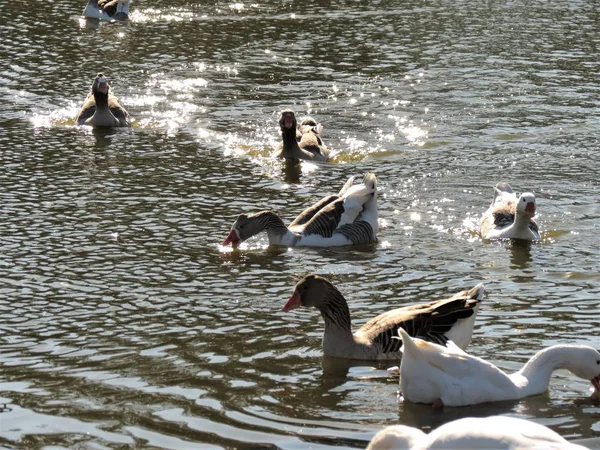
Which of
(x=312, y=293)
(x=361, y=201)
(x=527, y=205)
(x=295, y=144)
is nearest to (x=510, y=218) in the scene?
(x=527, y=205)

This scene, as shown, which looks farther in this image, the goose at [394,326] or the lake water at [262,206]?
the goose at [394,326]

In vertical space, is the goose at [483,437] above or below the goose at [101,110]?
below

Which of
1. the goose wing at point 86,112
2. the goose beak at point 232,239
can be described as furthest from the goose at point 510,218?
the goose wing at point 86,112

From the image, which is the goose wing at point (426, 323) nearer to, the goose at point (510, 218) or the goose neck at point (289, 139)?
the goose at point (510, 218)

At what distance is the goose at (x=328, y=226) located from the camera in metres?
15.7

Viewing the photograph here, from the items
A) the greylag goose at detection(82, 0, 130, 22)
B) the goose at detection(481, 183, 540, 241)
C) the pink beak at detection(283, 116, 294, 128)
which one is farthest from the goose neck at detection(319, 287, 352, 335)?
the greylag goose at detection(82, 0, 130, 22)

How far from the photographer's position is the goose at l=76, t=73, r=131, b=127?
22203 millimetres

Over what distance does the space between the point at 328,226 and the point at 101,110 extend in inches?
316

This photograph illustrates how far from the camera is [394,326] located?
446 inches

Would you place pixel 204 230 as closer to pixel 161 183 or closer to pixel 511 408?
pixel 161 183

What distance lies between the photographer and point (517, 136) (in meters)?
20.9

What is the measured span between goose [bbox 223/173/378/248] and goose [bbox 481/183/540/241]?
1.65 meters

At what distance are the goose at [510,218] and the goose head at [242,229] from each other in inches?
125

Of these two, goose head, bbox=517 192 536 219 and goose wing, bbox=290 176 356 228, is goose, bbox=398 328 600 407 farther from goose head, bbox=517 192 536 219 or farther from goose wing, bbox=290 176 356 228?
goose wing, bbox=290 176 356 228
